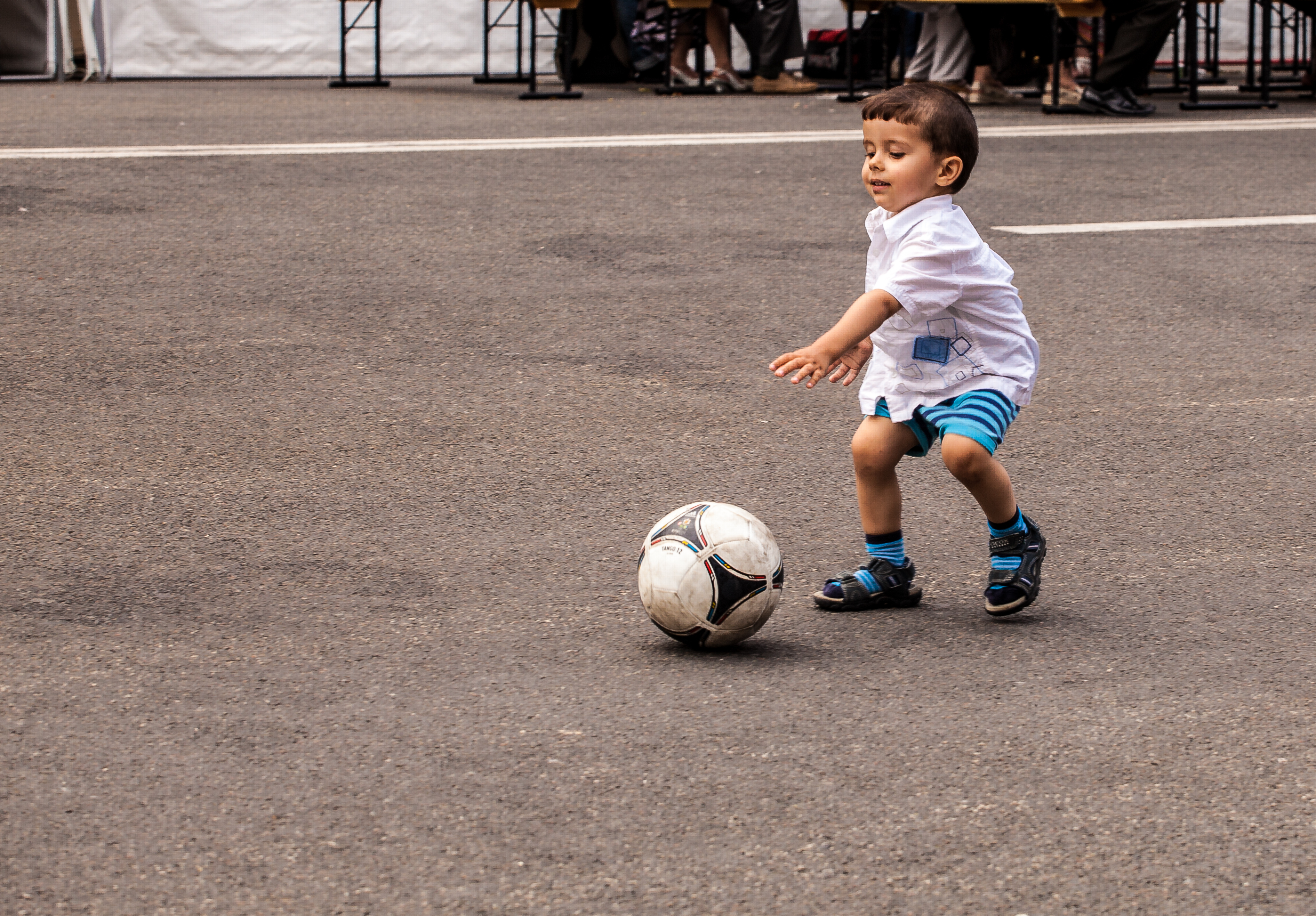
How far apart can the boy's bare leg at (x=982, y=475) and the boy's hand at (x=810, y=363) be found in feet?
1.23

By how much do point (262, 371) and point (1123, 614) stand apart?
3395 mm

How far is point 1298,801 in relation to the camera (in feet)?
9.21

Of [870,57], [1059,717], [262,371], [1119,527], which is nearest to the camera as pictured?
[1059,717]

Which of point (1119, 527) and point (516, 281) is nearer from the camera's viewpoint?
point (1119, 527)

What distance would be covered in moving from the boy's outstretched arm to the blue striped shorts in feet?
0.82

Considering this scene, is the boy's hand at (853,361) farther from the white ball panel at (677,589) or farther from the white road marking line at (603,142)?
the white road marking line at (603,142)

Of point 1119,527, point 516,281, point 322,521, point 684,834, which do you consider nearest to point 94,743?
point 684,834

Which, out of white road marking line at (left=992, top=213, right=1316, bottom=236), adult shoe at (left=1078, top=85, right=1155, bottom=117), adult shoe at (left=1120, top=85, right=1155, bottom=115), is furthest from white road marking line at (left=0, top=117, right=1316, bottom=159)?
white road marking line at (left=992, top=213, right=1316, bottom=236)

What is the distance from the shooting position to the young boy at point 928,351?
3693 millimetres

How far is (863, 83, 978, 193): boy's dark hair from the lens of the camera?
3686 mm

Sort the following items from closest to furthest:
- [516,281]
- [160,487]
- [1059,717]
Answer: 1. [1059,717]
2. [160,487]
3. [516,281]

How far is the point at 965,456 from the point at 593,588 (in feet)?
3.11

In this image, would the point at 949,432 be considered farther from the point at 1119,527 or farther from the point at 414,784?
the point at 414,784

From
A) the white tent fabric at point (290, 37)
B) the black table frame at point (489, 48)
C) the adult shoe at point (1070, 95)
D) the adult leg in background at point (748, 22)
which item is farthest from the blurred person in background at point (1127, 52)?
the black table frame at point (489, 48)
